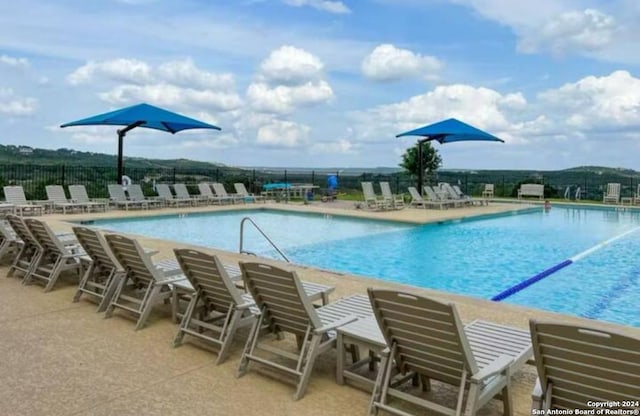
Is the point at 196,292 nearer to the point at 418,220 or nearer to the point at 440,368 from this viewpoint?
the point at 440,368

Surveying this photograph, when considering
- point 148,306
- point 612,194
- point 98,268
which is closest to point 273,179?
point 612,194

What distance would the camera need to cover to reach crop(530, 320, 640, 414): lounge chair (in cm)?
195

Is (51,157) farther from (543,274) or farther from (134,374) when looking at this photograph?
(134,374)

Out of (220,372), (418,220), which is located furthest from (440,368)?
(418,220)

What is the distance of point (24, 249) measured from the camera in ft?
20.4

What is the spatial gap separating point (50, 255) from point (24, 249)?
665mm

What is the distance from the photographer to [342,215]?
14.6 meters

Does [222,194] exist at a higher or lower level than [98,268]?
higher

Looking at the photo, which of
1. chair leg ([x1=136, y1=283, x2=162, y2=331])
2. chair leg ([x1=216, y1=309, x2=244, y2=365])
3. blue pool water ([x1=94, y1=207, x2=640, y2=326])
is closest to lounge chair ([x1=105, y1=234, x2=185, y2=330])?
chair leg ([x1=136, y1=283, x2=162, y2=331])

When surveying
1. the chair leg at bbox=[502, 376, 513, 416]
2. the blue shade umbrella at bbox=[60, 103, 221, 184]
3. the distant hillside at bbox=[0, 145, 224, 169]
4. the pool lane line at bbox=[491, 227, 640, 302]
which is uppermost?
the blue shade umbrella at bbox=[60, 103, 221, 184]

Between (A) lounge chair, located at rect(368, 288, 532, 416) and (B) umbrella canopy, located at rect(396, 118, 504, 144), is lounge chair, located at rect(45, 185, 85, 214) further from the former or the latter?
(A) lounge chair, located at rect(368, 288, 532, 416)

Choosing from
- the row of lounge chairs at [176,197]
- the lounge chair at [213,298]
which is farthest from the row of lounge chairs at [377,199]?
the lounge chair at [213,298]

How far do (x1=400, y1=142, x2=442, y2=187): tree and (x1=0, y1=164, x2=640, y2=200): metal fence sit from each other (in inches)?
16.8

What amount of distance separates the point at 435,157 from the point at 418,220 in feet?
29.9
